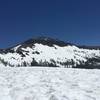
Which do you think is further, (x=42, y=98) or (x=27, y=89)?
(x=27, y=89)

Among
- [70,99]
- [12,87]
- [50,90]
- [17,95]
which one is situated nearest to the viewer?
[70,99]

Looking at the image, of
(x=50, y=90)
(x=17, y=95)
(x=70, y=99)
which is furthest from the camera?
(x=50, y=90)

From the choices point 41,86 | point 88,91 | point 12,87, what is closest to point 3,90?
point 12,87

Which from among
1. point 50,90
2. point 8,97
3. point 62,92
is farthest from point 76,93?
point 8,97

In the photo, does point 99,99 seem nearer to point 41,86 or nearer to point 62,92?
point 62,92

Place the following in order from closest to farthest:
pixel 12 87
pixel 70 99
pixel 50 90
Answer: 1. pixel 70 99
2. pixel 50 90
3. pixel 12 87

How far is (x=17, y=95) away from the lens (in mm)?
7688

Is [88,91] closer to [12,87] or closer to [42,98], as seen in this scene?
[42,98]

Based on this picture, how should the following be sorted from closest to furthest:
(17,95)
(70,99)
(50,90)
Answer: (70,99) → (17,95) → (50,90)

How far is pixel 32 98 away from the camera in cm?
733

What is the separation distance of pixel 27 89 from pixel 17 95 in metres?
0.91

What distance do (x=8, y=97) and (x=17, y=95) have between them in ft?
1.17

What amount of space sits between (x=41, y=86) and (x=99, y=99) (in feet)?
9.21

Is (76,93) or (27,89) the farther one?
(27,89)
